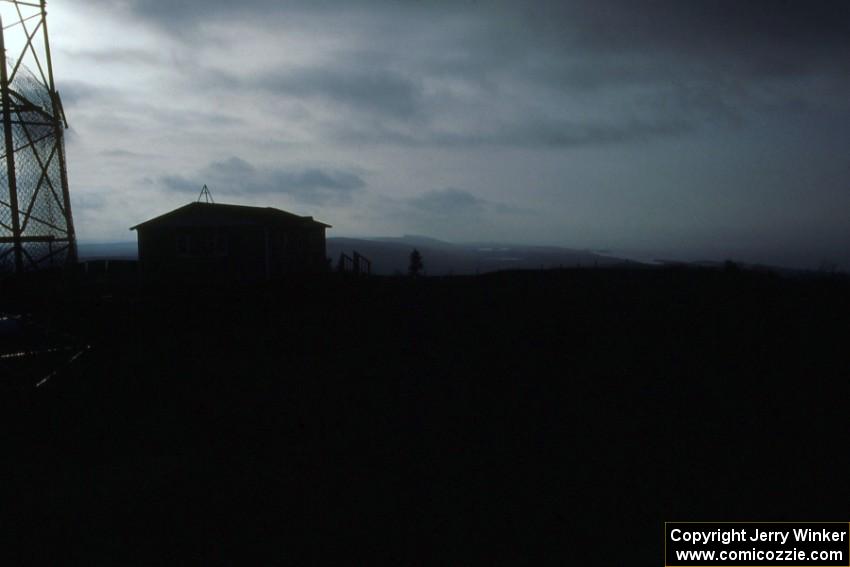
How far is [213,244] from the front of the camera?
2850cm

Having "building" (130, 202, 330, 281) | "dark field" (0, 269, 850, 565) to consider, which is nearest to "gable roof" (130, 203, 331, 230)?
"building" (130, 202, 330, 281)

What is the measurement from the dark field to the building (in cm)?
970

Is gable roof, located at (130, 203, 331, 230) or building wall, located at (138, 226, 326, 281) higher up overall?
gable roof, located at (130, 203, 331, 230)

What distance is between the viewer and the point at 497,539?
646 cm

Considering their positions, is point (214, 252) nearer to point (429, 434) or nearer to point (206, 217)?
point (206, 217)

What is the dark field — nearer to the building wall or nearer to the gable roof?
the building wall

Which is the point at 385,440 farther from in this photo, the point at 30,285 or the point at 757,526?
the point at 30,285

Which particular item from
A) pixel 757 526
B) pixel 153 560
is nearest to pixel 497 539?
pixel 757 526

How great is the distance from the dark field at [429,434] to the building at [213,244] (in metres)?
9.70

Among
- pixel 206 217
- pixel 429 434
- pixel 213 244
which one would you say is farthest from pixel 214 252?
pixel 429 434

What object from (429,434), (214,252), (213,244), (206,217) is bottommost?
(429,434)

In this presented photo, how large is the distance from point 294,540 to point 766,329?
12.7 meters

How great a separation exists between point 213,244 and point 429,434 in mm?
Result: 22003

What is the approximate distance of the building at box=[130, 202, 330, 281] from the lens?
28.2 m
